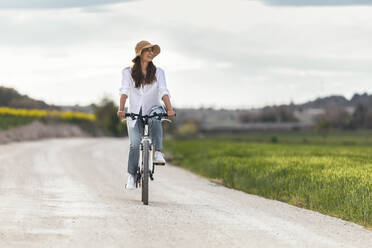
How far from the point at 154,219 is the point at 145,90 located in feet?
8.27

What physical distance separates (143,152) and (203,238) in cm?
312

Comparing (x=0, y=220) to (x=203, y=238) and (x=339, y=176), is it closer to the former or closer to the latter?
(x=203, y=238)

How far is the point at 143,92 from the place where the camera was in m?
9.65

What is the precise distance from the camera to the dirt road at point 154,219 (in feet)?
21.2

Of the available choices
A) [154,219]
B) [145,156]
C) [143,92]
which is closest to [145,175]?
[145,156]

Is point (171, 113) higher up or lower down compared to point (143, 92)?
lower down

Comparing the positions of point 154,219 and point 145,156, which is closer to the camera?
point 154,219

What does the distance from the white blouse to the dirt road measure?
4.85 feet

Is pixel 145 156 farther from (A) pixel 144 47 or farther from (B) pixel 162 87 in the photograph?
(A) pixel 144 47

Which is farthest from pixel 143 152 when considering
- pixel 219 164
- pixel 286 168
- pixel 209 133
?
pixel 209 133

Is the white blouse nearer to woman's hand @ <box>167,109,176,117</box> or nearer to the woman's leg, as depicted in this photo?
the woman's leg

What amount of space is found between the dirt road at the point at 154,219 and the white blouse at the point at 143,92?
4.85 feet

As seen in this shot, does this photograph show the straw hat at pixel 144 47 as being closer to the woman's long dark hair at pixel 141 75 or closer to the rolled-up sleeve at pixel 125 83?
the woman's long dark hair at pixel 141 75

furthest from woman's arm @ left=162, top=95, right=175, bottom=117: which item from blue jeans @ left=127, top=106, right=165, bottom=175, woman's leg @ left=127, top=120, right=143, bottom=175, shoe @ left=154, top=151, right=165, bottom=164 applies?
shoe @ left=154, top=151, right=165, bottom=164
